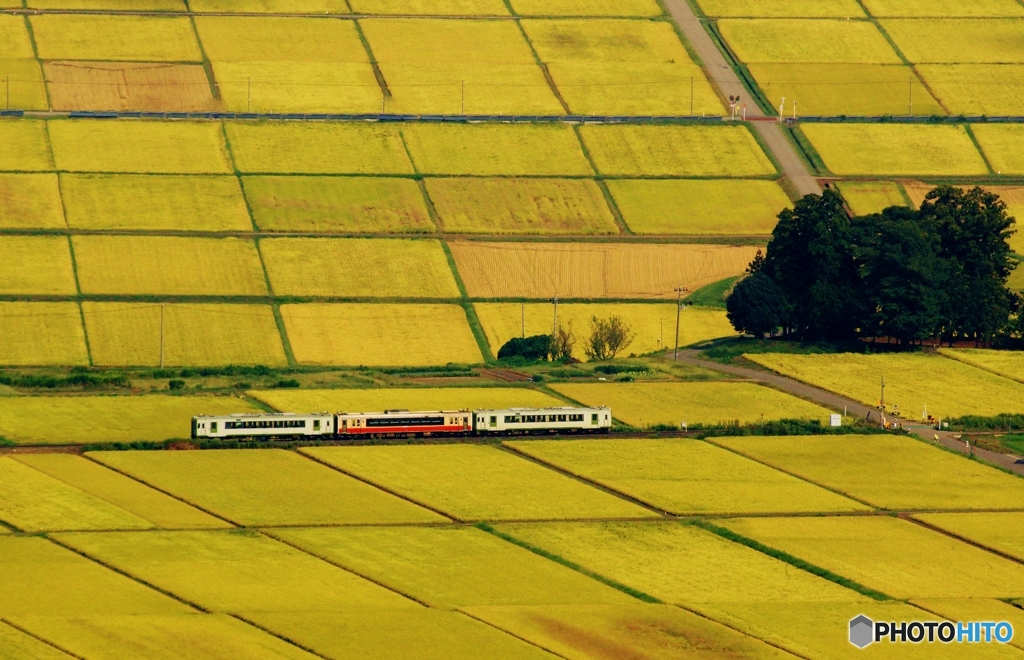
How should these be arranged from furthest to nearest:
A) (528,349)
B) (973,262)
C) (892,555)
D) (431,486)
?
(528,349) → (973,262) → (431,486) → (892,555)

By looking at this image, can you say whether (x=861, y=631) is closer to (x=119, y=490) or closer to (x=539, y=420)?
(x=119, y=490)

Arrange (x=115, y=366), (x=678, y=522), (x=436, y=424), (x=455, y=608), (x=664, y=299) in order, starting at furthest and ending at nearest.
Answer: (x=664, y=299) < (x=115, y=366) < (x=436, y=424) < (x=678, y=522) < (x=455, y=608)

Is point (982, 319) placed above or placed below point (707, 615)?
above

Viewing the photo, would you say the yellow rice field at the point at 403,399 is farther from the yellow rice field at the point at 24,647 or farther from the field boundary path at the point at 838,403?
the yellow rice field at the point at 24,647

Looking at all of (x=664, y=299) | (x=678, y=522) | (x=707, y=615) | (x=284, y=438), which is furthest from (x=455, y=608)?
(x=664, y=299)

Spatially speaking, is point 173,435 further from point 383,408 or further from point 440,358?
point 440,358

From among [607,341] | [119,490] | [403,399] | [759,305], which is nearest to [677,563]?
[119,490]
